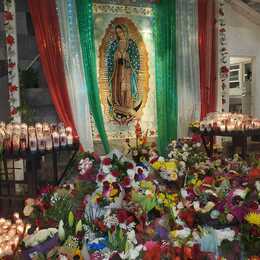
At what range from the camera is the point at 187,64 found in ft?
21.7

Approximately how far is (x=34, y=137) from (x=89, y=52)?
2321 millimetres

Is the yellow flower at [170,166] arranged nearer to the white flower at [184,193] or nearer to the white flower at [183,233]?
the white flower at [184,193]

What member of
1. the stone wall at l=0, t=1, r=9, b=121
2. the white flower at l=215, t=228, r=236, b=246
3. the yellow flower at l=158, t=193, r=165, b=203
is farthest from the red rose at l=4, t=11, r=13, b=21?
the white flower at l=215, t=228, r=236, b=246

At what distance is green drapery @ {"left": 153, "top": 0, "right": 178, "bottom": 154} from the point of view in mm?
6359

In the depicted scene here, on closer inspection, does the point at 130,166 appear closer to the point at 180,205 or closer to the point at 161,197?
the point at 161,197

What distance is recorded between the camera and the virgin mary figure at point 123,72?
623cm

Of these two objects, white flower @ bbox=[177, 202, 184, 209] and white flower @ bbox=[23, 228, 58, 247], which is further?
white flower @ bbox=[177, 202, 184, 209]

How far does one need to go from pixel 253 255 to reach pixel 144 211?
0.54m

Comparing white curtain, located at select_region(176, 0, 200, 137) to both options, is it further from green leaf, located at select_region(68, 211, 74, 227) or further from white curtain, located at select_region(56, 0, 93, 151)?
green leaf, located at select_region(68, 211, 74, 227)

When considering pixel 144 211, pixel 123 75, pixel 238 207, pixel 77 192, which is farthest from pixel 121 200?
pixel 123 75

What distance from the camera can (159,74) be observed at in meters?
6.46

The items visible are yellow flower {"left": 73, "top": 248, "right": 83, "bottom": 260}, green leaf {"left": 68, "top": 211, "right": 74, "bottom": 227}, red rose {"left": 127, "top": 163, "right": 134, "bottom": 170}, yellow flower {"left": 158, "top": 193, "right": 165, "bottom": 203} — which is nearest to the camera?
yellow flower {"left": 73, "top": 248, "right": 83, "bottom": 260}

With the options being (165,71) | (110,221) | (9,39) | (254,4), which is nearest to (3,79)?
(9,39)

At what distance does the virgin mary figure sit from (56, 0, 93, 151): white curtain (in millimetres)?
660
